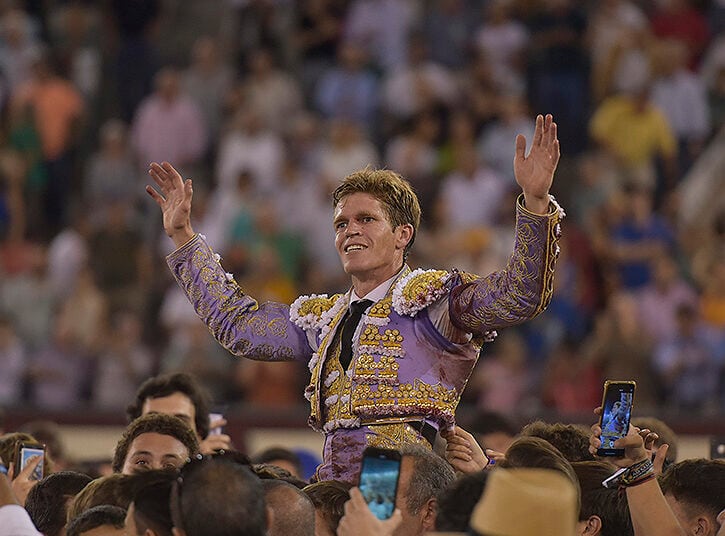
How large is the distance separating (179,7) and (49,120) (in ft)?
7.81

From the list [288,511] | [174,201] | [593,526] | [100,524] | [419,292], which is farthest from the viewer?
[174,201]

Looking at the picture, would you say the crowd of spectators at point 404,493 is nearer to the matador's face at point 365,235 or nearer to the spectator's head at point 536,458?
the spectator's head at point 536,458

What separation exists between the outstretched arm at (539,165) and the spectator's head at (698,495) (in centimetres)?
120

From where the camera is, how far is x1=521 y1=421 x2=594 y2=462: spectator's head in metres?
7.36

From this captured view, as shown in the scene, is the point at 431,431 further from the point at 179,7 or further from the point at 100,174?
the point at 179,7

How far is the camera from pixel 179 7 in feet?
62.1

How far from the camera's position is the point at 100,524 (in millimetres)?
6074

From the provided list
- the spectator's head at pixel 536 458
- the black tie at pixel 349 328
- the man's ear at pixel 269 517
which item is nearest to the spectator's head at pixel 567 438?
the black tie at pixel 349 328

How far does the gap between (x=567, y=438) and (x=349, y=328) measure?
108 centimetres

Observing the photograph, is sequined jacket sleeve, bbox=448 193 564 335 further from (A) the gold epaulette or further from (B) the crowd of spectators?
(B) the crowd of spectators

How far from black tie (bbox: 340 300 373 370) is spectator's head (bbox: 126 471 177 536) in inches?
61.0

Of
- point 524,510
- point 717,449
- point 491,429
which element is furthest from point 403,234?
point 491,429

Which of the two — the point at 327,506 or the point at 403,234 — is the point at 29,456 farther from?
the point at 403,234

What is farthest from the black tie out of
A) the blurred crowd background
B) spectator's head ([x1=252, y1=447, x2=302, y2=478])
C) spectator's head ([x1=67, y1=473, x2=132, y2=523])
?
the blurred crowd background
